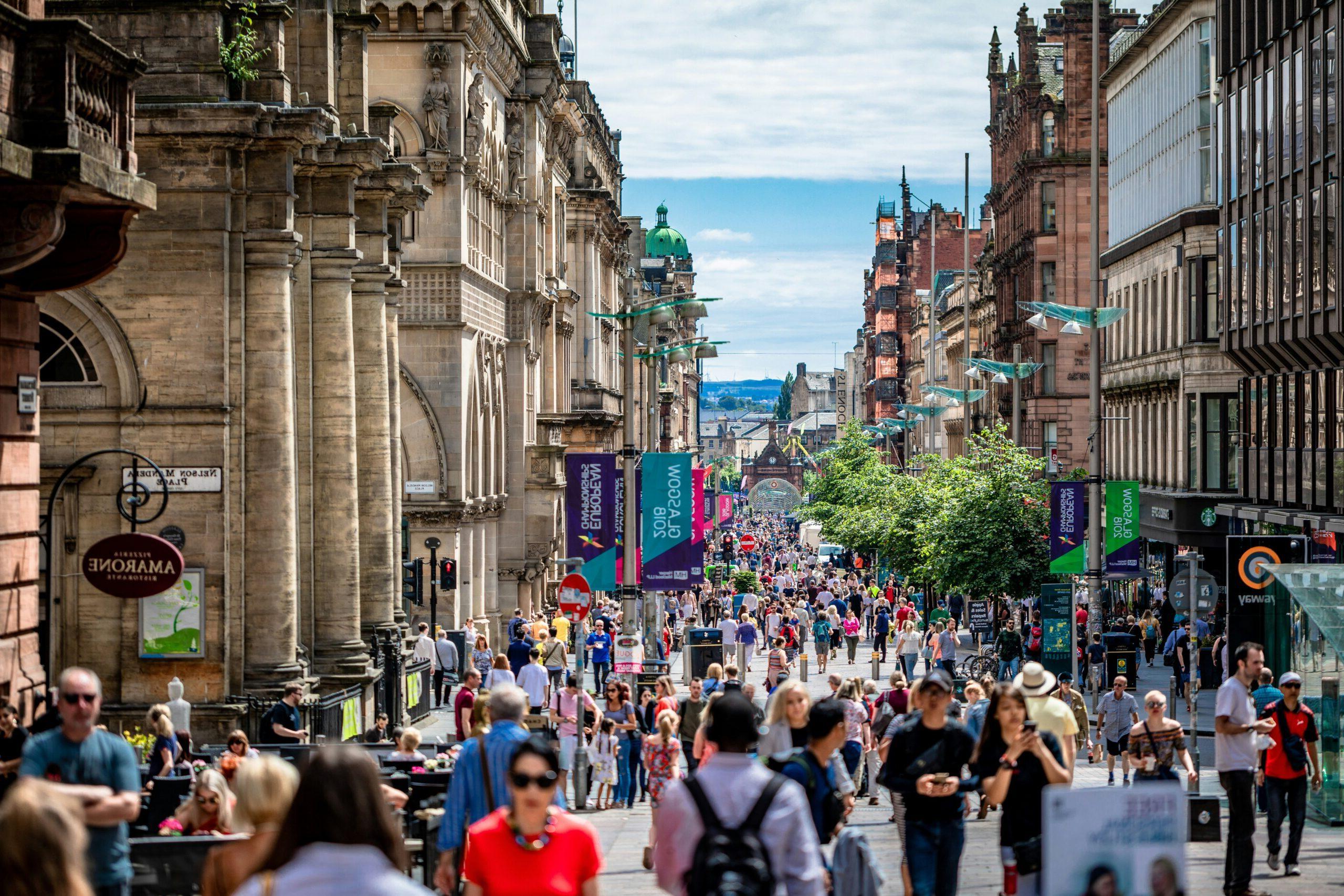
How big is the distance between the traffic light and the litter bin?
15.6ft

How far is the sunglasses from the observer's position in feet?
26.1

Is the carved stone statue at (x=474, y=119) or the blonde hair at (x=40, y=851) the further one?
the carved stone statue at (x=474, y=119)

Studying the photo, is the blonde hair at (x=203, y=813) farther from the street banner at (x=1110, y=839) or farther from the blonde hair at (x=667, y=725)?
the blonde hair at (x=667, y=725)

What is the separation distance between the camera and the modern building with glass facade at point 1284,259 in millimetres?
39156

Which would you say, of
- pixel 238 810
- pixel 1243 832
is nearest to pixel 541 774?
pixel 238 810

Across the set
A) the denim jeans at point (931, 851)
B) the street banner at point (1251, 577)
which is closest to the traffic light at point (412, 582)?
the street banner at point (1251, 577)

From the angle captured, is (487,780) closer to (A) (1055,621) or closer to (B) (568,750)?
(B) (568,750)

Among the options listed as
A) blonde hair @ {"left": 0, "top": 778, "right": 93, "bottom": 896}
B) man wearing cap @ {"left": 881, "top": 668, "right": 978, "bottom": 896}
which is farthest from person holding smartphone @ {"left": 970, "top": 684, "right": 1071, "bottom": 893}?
blonde hair @ {"left": 0, "top": 778, "right": 93, "bottom": 896}

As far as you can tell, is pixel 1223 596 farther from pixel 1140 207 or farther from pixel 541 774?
pixel 541 774

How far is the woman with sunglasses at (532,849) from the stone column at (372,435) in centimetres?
2330

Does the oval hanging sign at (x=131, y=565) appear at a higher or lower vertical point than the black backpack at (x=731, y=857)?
higher

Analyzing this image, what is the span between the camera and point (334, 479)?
28.6 m

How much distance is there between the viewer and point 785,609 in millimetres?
56656

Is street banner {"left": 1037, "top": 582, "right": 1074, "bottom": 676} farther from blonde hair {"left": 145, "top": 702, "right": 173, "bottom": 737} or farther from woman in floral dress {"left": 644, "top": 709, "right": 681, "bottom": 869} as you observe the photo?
blonde hair {"left": 145, "top": 702, "right": 173, "bottom": 737}
